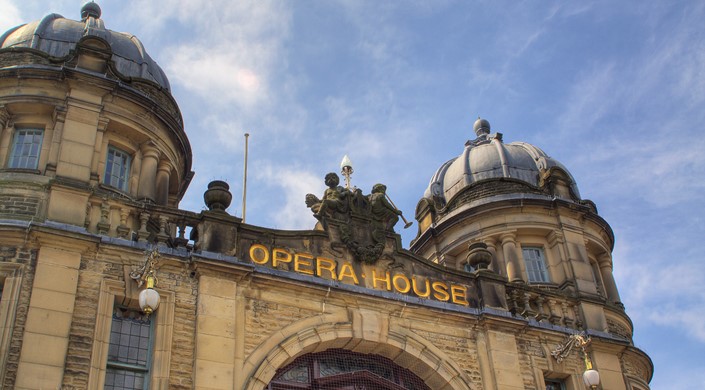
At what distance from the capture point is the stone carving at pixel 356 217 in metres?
19.1

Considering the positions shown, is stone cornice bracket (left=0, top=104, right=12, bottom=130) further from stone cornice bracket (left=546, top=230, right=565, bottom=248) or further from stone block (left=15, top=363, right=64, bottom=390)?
stone cornice bracket (left=546, top=230, right=565, bottom=248)

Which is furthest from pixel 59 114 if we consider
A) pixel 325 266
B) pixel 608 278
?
pixel 608 278

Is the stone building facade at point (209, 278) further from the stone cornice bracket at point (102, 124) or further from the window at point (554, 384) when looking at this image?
the stone cornice bracket at point (102, 124)

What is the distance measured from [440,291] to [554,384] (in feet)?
11.6

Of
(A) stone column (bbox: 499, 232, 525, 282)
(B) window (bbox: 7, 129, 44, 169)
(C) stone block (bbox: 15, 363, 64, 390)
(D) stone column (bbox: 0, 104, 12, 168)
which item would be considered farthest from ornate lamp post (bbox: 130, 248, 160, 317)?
(A) stone column (bbox: 499, 232, 525, 282)

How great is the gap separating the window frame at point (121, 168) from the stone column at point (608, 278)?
13.5 m

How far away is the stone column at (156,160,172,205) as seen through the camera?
68.1ft

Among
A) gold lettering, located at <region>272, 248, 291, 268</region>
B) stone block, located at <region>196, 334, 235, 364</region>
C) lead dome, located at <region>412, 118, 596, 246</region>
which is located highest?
lead dome, located at <region>412, 118, 596, 246</region>

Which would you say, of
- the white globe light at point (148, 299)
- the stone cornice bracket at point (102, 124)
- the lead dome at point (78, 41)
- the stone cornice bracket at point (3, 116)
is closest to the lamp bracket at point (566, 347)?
the white globe light at point (148, 299)

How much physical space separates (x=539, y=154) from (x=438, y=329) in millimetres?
9880

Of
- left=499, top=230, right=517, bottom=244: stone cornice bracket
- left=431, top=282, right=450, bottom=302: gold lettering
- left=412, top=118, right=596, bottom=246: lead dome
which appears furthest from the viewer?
left=412, top=118, right=596, bottom=246: lead dome

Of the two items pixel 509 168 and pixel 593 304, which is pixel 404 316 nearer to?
pixel 593 304

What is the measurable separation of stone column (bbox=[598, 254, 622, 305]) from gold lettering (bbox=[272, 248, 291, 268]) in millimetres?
10259

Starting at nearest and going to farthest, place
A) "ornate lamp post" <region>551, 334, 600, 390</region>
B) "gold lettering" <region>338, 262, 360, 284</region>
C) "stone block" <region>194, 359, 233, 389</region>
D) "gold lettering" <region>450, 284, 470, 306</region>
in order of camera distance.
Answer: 1. "stone block" <region>194, 359, 233, 389</region>
2. "gold lettering" <region>338, 262, 360, 284</region>
3. "ornate lamp post" <region>551, 334, 600, 390</region>
4. "gold lettering" <region>450, 284, 470, 306</region>
